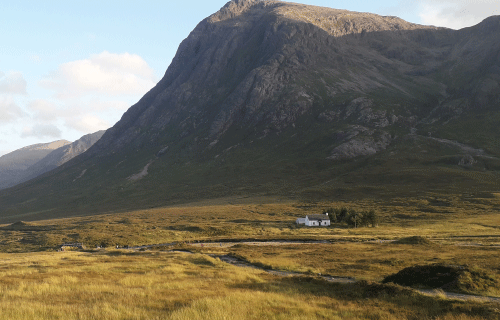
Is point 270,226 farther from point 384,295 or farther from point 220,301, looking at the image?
point 220,301

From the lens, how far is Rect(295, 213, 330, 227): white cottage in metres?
109

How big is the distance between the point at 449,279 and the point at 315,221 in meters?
82.2

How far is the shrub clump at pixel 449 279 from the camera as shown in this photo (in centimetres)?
2639

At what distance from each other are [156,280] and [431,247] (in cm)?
4608

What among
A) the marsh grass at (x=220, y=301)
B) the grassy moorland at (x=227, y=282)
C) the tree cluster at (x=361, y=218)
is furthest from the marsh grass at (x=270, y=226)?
the marsh grass at (x=220, y=301)

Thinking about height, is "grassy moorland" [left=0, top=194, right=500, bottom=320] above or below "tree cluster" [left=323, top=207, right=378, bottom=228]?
above

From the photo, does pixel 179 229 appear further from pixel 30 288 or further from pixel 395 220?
pixel 30 288

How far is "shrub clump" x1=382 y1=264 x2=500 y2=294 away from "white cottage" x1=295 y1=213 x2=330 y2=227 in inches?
3082

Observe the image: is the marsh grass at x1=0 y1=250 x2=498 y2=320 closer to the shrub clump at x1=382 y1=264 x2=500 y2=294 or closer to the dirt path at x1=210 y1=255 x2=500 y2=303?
the dirt path at x1=210 y1=255 x2=500 y2=303

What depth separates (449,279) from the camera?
28031mm

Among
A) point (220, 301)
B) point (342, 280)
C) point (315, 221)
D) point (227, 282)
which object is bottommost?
point (315, 221)

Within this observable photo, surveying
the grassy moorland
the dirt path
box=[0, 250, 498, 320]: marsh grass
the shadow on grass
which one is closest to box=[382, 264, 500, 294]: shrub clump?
the grassy moorland

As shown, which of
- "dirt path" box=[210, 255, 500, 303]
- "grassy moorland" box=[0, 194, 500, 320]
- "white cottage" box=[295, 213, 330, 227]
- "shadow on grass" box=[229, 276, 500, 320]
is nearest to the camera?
"grassy moorland" box=[0, 194, 500, 320]

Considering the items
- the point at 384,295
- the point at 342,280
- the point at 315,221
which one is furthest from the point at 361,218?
the point at 384,295
